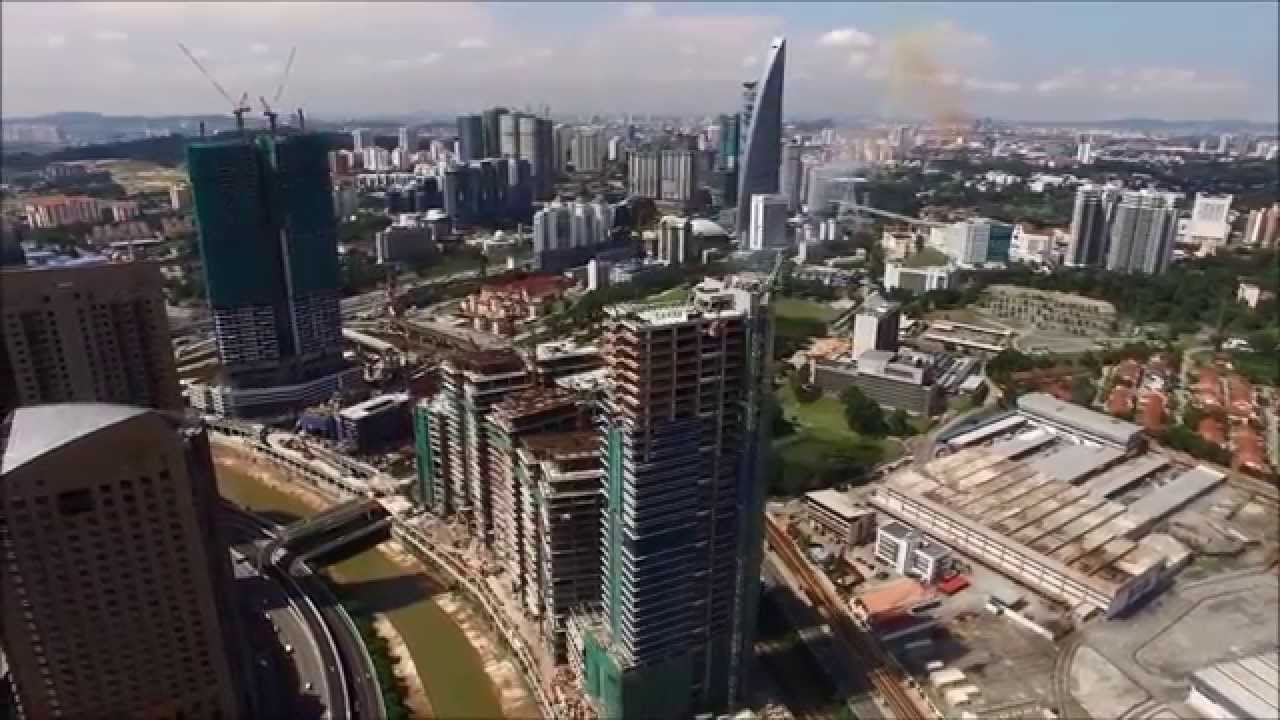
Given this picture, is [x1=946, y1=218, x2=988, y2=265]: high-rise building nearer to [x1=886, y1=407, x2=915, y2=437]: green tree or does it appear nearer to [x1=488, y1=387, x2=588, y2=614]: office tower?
[x1=886, y1=407, x2=915, y2=437]: green tree

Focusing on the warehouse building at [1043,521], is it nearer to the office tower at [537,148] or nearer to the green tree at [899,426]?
the green tree at [899,426]

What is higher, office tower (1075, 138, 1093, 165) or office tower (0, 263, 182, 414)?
office tower (1075, 138, 1093, 165)

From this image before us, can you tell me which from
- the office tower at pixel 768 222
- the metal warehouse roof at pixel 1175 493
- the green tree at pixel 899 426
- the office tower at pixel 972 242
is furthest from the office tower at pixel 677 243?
the metal warehouse roof at pixel 1175 493

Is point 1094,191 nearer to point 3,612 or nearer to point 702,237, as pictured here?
point 702,237

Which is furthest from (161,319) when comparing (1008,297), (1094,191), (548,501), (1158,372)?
(1094,191)

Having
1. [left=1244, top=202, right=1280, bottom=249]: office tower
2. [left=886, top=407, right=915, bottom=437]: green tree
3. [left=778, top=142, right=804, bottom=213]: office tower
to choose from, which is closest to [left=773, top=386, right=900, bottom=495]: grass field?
[left=886, top=407, right=915, bottom=437]: green tree
